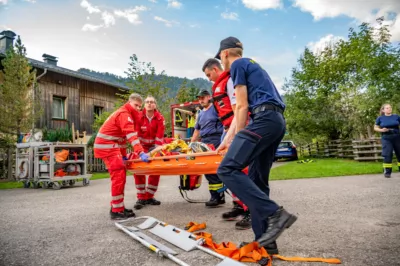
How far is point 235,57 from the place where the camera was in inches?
106

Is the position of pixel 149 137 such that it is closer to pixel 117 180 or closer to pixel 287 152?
pixel 117 180

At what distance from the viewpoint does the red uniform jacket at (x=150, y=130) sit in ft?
16.6

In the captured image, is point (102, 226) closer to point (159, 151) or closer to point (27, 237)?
point (27, 237)

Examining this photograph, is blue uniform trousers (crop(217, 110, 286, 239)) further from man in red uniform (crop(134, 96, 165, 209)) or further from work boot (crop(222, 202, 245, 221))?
man in red uniform (crop(134, 96, 165, 209))

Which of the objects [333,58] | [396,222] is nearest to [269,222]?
[396,222]

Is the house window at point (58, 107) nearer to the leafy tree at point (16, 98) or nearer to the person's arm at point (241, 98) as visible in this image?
the leafy tree at point (16, 98)

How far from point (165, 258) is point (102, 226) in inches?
62.1

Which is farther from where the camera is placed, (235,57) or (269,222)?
(235,57)

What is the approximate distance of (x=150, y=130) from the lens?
515cm

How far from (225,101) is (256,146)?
1.48 meters

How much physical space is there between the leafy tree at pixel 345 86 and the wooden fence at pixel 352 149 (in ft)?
3.23

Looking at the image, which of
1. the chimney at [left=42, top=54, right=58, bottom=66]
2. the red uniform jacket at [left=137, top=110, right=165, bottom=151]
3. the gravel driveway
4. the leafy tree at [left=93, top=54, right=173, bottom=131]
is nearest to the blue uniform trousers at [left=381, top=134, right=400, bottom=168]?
the gravel driveway

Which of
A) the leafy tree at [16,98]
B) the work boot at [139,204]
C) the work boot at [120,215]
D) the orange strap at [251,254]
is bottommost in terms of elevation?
the work boot at [139,204]

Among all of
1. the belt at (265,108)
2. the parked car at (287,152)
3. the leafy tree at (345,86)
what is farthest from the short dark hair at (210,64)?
the parked car at (287,152)
